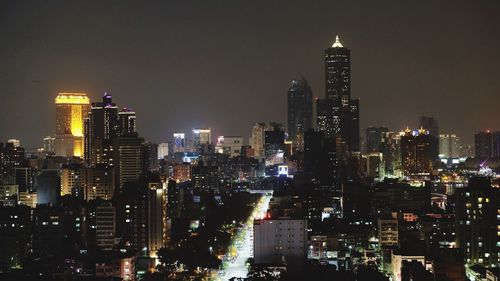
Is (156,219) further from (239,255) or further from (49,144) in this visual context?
(49,144)

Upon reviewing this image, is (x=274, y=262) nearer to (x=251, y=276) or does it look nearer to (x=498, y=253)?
(x=251, y=276)

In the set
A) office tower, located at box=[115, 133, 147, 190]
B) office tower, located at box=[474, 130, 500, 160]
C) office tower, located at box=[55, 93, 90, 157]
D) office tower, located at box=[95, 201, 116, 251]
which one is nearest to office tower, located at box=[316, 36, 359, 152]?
office tower, located at box=[474, 130, 500, 160]

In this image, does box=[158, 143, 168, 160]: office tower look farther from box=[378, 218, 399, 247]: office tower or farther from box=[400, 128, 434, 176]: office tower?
box=[378, 218, 399, 247]: office tower

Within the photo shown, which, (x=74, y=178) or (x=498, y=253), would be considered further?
(x=74, y=178)

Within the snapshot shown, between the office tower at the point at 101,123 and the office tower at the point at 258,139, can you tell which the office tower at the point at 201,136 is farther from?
the office tower at the point at 101,123

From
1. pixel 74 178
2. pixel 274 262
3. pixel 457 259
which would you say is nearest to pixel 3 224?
pixel 274 262

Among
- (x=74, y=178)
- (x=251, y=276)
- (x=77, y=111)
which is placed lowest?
(x=251, y=276)
